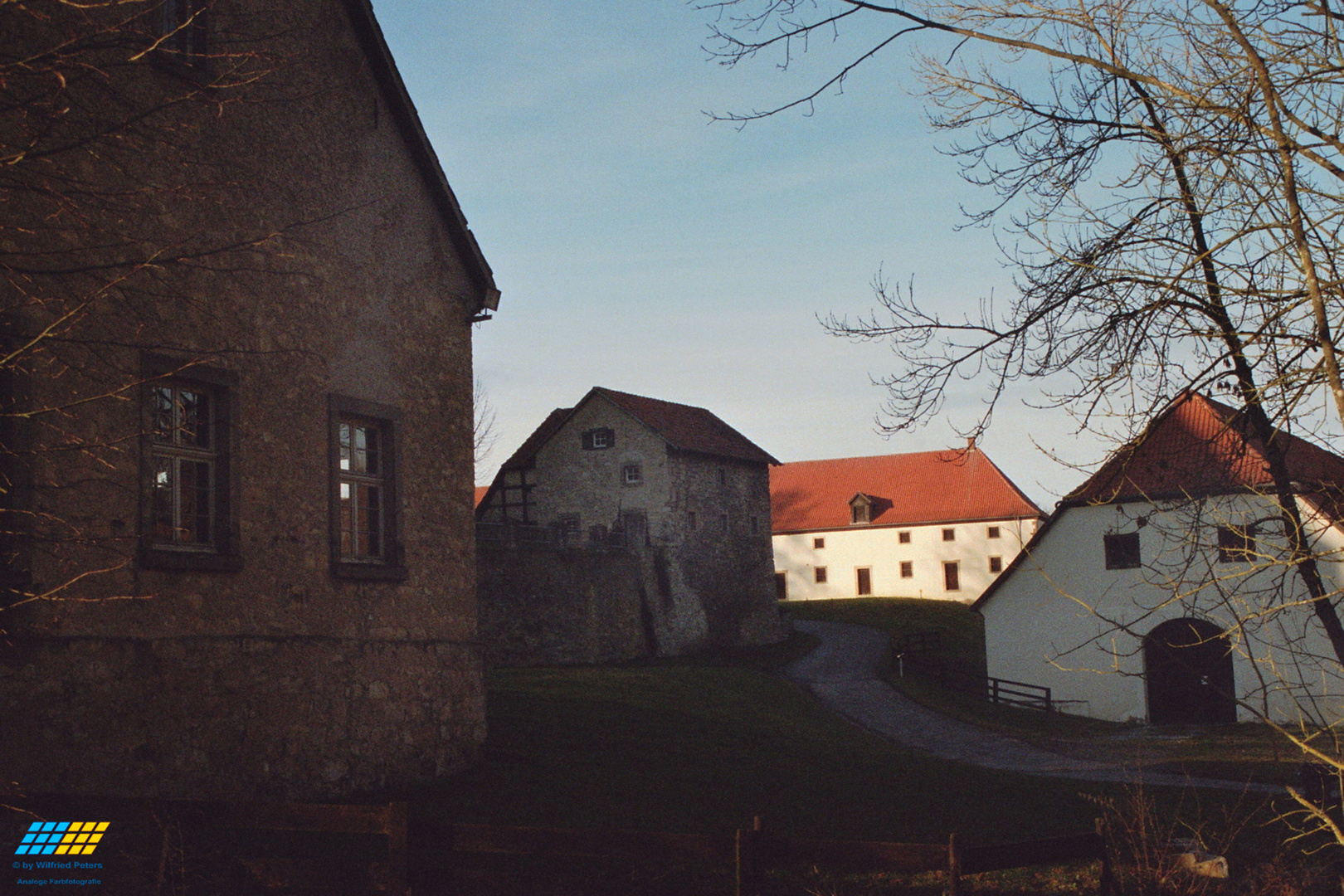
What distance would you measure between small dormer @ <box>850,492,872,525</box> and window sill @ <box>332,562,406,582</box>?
175 ft

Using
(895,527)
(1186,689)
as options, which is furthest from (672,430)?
(895,527)

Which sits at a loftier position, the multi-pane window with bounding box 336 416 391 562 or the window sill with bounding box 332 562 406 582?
the multi-pane window with bounding box 336 416 391 562

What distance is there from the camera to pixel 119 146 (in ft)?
33.6

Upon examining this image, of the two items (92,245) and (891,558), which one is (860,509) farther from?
(92,245)

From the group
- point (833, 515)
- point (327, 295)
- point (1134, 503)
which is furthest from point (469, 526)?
point (833, 515)

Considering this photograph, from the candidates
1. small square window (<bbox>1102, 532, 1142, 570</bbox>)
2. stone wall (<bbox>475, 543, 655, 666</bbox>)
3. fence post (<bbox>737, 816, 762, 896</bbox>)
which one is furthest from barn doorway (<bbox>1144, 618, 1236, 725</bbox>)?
fence post (<bbox>737, 816, 762, 896</bbox>)

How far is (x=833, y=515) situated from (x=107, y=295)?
191 ft

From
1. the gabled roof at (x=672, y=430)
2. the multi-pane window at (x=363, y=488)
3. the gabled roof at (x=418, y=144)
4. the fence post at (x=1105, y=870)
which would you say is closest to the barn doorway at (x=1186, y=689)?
the gabled roof at (x=672, y=430)

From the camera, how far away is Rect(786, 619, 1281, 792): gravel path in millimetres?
20359

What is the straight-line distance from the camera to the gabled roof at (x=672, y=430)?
4466cm

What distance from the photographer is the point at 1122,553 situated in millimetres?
30781

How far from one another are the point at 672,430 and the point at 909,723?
19117mm

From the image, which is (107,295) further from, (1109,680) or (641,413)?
(641,413)

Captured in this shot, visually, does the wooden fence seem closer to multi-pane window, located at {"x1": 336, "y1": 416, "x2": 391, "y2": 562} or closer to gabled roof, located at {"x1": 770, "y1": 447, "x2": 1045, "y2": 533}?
multi-pane window, located at {"x1": 336, "y1": 416, "x2": 391, "y2": 562}
